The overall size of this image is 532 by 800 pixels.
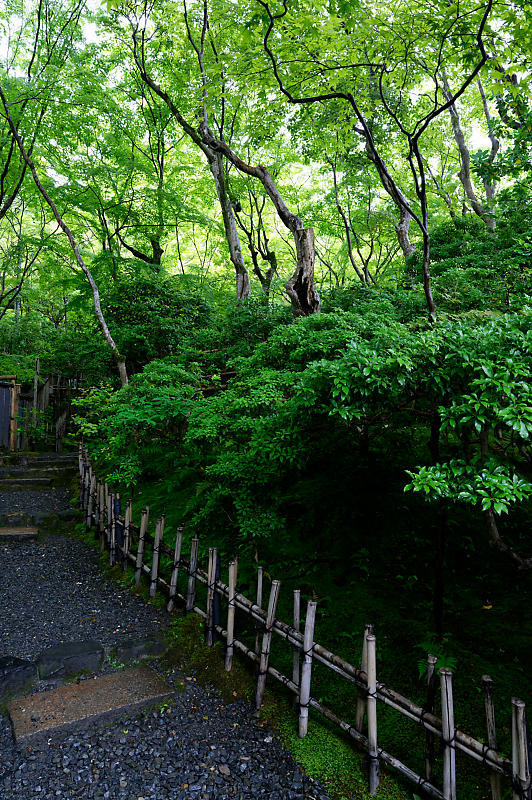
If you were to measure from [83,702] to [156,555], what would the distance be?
73.5 inches

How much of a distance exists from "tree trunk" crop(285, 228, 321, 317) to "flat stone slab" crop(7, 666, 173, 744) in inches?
246

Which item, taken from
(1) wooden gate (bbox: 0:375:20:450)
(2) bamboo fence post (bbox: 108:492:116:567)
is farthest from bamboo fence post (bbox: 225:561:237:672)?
(1) wooden gate (bbox: 0:375:20:450)

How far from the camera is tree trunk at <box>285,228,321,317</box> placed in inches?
320

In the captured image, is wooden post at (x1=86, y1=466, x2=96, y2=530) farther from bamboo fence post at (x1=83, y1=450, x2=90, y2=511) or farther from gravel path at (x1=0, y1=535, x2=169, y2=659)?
gravel path at (x1=0, y1=535, x2=169, y2=659)

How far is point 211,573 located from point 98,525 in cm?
390

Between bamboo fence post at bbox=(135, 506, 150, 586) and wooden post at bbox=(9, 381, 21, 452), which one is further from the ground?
wooden post at bbox=(9, 381, 21, 452)

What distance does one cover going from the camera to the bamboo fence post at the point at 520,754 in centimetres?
227

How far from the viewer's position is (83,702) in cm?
360

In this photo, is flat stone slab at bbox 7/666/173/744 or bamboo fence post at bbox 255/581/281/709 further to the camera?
bamboo fence post at bbox 255/581/281/709

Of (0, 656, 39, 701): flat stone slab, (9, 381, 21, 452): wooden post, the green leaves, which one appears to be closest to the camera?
the green leaves

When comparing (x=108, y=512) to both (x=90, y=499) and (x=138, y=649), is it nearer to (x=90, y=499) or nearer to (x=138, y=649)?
(x=90, y=499)

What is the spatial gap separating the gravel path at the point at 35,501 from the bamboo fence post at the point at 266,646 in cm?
630

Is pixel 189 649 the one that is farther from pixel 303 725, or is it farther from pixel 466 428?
pixel 466 428

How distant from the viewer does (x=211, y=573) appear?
437 centimetres
